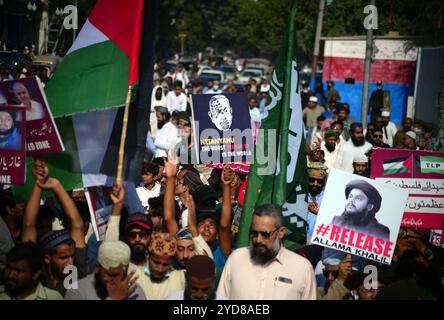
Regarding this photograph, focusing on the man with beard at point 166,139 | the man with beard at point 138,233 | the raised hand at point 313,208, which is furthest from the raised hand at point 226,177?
the man with beard at point 166,139

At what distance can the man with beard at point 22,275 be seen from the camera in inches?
208

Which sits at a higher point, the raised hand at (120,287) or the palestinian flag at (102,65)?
the palestinian flag at (102,65)

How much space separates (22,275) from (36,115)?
144 centimetres

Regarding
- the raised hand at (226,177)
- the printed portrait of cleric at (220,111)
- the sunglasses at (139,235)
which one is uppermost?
the printed portrait of cleric at (220,111)

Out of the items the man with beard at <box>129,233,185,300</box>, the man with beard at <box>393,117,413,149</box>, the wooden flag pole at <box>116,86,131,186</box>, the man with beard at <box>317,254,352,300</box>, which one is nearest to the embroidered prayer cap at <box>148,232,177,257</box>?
the man with beard at <box>129,233,185,300</box>

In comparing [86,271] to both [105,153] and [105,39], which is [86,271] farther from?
[105,39]

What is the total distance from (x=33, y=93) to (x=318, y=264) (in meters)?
2.70

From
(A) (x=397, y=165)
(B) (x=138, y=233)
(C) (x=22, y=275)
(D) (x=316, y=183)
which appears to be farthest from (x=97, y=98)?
(A) (x=397, y=165)

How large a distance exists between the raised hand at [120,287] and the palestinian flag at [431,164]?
11.6 feet

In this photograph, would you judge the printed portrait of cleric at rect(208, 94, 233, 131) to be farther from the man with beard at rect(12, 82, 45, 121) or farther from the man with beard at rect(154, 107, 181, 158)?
the man with beard at rect(154, 107, 181, 158)

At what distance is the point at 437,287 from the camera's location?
639 cm

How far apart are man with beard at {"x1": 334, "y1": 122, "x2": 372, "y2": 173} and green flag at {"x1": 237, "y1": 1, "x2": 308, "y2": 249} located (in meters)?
5.05


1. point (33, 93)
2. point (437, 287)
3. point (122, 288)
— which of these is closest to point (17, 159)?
point (33, 93)

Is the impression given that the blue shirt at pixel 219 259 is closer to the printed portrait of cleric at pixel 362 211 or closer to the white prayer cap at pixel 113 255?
the printed portrait of cleric at pixel 362 211
